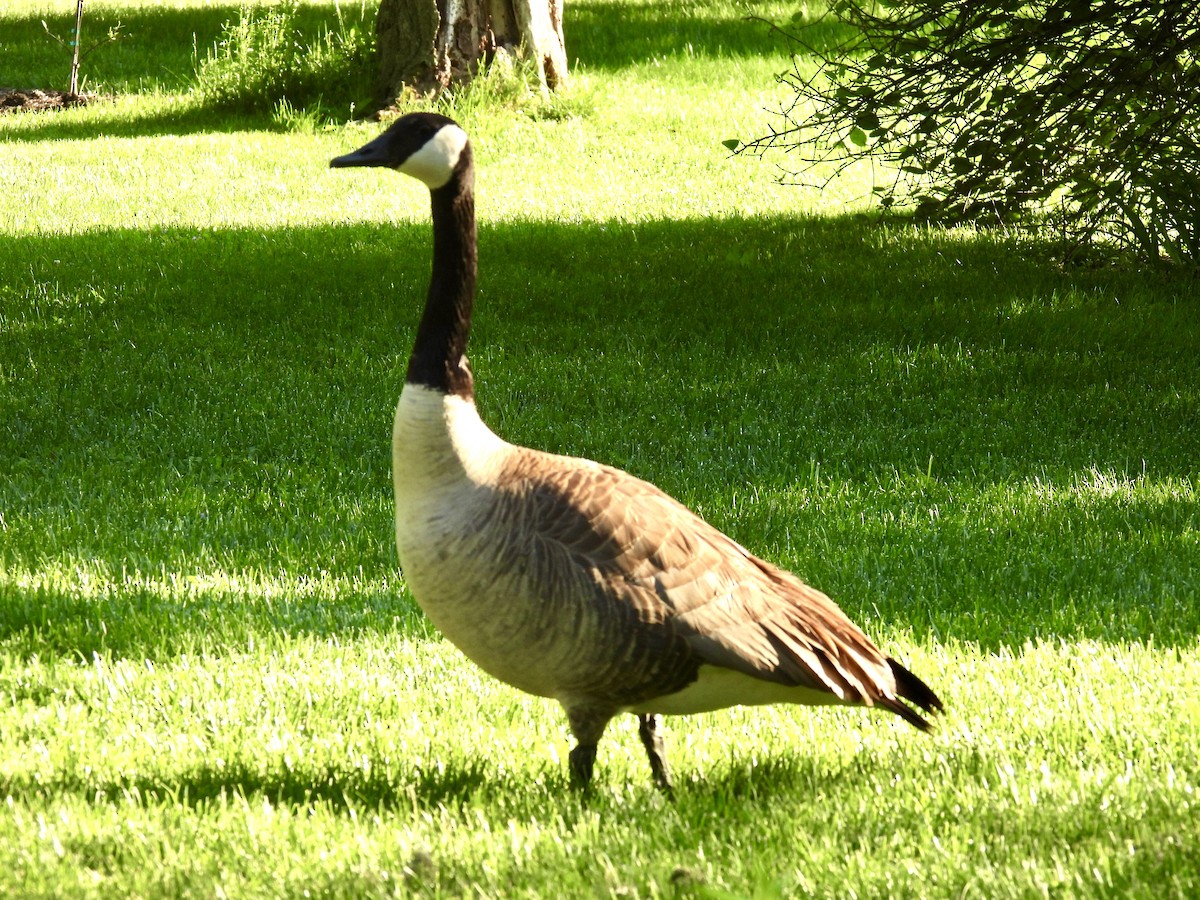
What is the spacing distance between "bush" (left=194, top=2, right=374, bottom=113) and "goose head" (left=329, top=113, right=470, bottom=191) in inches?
528

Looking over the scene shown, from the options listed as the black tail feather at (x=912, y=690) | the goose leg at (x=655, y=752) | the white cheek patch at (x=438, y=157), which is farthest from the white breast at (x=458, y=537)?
the black tail feather at (x=912, y=690)

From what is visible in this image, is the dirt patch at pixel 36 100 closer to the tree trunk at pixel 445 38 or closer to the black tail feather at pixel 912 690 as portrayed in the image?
the tree trunk at pixel 445 38

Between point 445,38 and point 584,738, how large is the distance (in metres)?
13.8

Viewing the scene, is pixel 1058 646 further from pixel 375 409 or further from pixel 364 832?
pixel 375 409

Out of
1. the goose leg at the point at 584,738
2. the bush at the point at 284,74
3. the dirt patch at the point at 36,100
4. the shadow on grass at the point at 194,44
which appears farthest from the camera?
the dirt patch at the point at 36,100

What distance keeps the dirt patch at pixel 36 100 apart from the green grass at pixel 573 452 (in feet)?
11.3

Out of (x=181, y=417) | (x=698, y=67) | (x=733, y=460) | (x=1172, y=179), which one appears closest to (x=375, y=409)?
(x=181, y=417)

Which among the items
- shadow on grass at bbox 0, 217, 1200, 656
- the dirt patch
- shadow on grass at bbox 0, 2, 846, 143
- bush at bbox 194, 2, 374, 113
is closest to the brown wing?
shadow on grass at bbox 0, 217, 1200, 656

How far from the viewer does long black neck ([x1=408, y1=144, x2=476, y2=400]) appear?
13.0 feet

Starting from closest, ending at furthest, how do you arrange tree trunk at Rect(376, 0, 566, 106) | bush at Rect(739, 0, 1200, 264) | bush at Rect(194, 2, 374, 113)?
bush at Rect(739, 0, 1200, 264) < tree trunk at Rect(376, 0, 566, 106) < bush at Rect(194, 2, 374, 113)

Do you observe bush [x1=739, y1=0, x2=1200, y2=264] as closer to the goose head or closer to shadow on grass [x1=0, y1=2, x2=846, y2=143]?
the goose head

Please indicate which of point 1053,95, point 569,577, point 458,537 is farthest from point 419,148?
point 1053,95

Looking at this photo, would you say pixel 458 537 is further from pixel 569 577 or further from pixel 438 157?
pixel 438 157

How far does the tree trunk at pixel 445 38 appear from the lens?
53.6 ft
